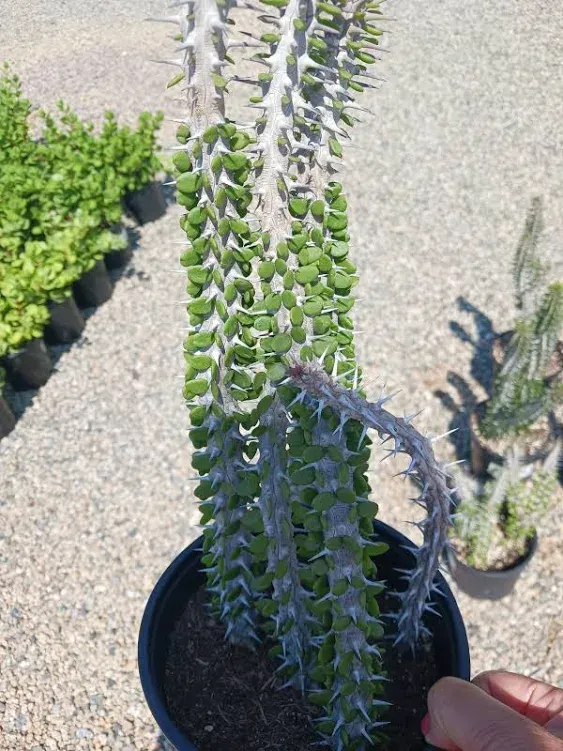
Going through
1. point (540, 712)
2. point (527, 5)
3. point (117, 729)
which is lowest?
point (117, 729)

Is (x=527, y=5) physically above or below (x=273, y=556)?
above

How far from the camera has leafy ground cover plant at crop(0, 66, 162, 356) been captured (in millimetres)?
3109

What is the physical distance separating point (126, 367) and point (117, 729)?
1.77 meters

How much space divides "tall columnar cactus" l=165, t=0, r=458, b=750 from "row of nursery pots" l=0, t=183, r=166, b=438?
206cm

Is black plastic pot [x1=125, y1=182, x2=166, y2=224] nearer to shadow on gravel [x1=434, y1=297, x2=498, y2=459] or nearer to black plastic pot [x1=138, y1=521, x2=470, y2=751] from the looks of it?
shadow on gravel [x1=434, y1=297, x2=498, y2=459]

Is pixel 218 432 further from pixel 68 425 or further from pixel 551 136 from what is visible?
pixel 551 136

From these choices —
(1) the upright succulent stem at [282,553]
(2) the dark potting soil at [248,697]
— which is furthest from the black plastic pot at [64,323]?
(1) the upright succulent stem at [282,553]

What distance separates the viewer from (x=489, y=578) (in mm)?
2494

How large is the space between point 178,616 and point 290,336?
1.01 m

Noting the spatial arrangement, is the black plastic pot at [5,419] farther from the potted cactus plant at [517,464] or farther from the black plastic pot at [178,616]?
the potted cactus plant at [517,464]

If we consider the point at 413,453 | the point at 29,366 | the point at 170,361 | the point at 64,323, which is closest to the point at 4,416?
the point at 29,366

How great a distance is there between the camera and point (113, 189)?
3615 mm

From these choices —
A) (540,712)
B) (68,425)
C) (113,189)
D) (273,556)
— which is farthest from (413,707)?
(113,189)

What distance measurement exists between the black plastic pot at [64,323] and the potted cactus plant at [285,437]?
206cm
